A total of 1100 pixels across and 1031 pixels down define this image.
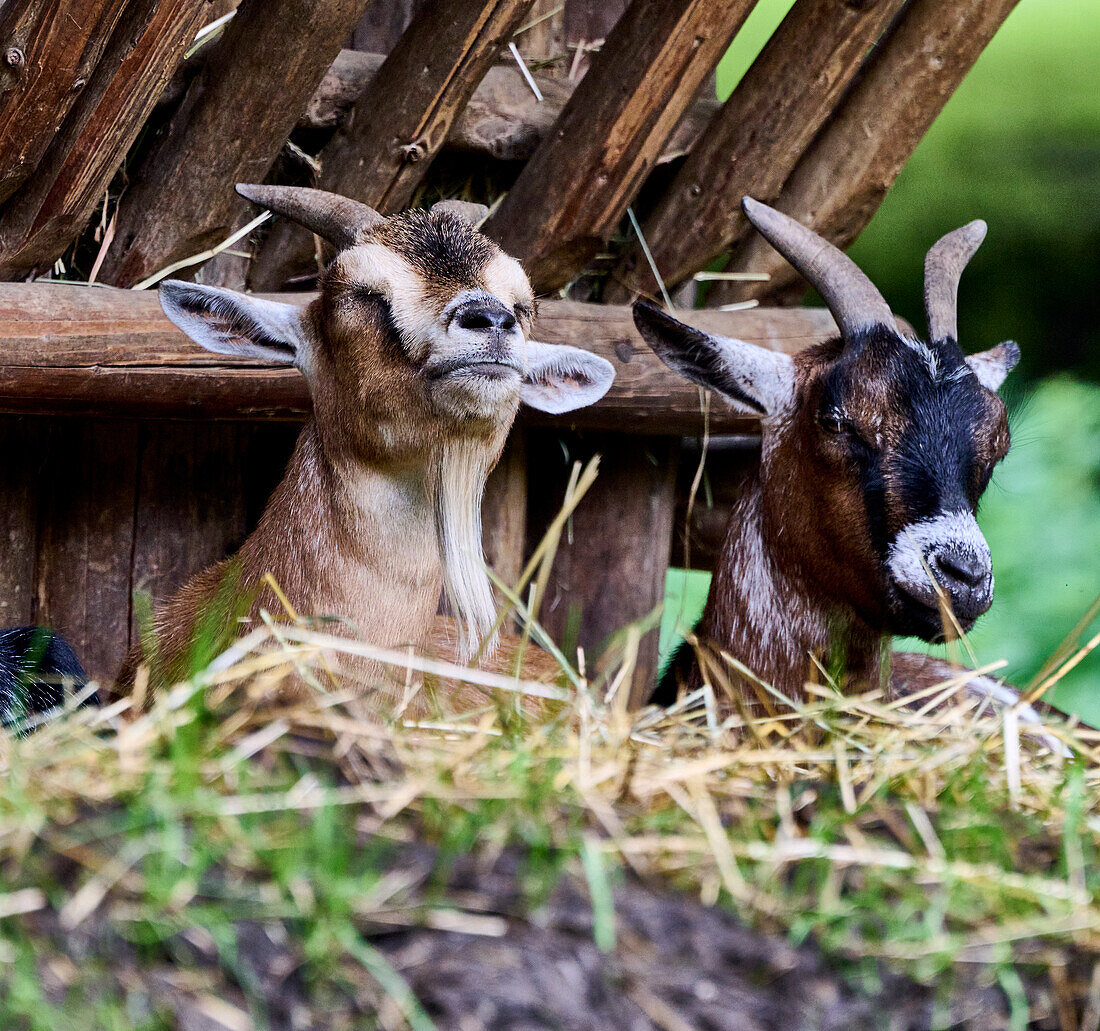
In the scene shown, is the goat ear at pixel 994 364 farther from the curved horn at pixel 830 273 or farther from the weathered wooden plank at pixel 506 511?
Result: the weathered wooden plank at pixel 506 511

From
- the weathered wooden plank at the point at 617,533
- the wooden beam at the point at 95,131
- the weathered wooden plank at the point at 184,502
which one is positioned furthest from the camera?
the weathered wooden plank at the point at 617,533

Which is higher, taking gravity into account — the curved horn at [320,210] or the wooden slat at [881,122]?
the wooden slat at [881,122]

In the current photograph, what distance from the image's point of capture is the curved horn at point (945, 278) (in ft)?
12.2

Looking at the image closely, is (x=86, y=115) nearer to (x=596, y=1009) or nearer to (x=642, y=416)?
(x=642, y=416)

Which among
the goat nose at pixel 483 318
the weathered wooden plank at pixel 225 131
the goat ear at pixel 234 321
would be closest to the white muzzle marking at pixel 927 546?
the goat nose at pixel 483 318

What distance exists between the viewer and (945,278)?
150 inches

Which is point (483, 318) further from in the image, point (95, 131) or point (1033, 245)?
point (1033, 245)

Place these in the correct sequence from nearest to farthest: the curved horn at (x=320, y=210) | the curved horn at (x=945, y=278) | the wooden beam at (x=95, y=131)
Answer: the wooden beam at (x=95, y=131), the curved horn at (x=320, y=210), the curved horn at (x=945, y=278)

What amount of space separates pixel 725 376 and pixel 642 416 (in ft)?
2.33

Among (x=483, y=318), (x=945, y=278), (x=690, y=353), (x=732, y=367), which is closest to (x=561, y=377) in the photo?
(x=690, y=353)

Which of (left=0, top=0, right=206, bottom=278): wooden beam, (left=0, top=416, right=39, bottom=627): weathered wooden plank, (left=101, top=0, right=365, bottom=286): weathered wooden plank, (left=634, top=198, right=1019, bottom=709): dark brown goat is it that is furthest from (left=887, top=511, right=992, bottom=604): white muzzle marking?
(left=0, top=416, right=39, bottom=627): weathered wooden plank

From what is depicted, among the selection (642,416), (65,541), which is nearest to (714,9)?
(642,416)

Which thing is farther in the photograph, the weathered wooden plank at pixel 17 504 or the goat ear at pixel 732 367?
the weathered wooden plank at pixel 17 504

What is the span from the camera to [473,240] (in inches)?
138
